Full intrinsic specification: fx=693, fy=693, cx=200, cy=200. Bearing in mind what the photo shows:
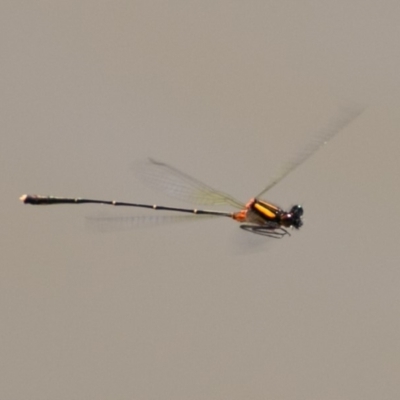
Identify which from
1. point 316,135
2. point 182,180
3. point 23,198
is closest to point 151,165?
point 182,180

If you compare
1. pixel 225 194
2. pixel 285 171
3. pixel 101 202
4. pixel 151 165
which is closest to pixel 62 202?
pixel 101 202

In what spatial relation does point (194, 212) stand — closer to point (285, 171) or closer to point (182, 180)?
point (182, 180)

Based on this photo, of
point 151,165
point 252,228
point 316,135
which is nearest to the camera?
point 316,135

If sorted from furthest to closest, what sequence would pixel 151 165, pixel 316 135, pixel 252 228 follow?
pixel 151 165
pixel 252 228
pixel 316 135

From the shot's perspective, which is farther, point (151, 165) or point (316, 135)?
point (151, 165)

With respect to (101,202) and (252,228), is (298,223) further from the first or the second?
(101,202)

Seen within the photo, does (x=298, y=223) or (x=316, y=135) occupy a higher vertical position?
(x=316, y=135)
